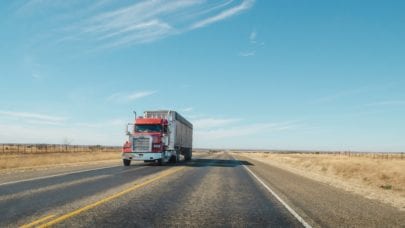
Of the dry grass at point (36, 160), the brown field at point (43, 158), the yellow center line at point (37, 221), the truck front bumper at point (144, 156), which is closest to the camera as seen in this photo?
the yellow center line at point (37, 221)

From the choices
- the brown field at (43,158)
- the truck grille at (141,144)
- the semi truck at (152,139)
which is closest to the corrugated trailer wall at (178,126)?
the semi truck at (152,139)

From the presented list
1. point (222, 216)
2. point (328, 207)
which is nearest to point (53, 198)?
point (222, 216)

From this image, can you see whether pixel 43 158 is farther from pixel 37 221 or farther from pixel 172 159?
pixel 37 221

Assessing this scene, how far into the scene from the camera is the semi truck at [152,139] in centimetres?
3206

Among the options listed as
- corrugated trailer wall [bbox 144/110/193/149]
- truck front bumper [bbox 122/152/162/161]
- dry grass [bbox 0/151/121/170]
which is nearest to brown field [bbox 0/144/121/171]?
dry grass [bbox 0/151/121/170]

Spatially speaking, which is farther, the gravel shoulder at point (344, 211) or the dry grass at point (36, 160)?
the dry grass at point (36, 160)

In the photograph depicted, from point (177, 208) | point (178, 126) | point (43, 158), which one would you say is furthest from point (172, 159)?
point (177, 208)

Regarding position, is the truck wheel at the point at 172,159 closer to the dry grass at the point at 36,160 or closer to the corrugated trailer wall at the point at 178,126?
the corrugated trailer wall at the point at 178,126

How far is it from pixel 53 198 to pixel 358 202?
8.57 metres

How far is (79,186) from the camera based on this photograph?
15219mm

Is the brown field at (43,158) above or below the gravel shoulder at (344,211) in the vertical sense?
below

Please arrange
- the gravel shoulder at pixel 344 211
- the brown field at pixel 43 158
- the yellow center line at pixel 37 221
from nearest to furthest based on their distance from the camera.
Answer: the yellow center line at pixel 37 221 → the gravel shoulder at pixel 344 211 → the brown field at pixel 43 158

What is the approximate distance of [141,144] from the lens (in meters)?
32.2

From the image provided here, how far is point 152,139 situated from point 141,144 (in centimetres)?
89
